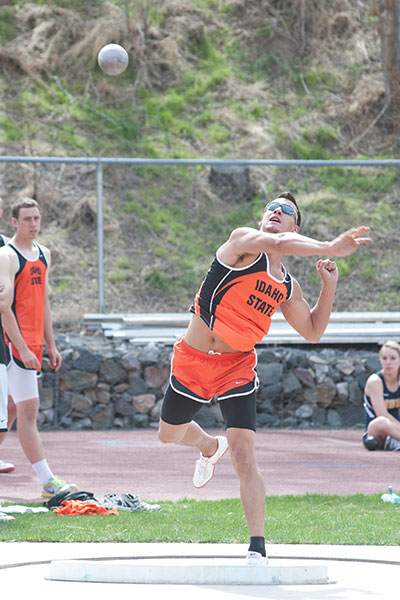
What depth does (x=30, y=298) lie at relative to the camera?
8188 mm

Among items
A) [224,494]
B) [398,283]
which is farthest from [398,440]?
[398,283]

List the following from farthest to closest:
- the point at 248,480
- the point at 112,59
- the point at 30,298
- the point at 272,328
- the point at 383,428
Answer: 1. the point at 272,328
2. the point at 383,428
3. the point at 112,59
4. the point at 30,298
5. the point at 248,480

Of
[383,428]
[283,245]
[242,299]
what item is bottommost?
[383,428]

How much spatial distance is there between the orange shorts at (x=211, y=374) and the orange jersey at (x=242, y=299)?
12 cm

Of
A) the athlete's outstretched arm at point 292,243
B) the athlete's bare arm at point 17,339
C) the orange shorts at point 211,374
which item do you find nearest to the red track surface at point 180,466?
the athlete's bare arm at point 17,339

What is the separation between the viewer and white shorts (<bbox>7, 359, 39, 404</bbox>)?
7992 millimetres

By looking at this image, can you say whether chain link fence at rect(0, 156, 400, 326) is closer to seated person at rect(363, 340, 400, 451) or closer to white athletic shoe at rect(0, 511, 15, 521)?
seated person at rect(363, 340, 400, 451)

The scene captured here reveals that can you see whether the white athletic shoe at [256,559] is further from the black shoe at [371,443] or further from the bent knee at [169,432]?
the black shoe at [371,443]

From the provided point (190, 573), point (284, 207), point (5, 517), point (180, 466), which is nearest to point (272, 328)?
point (180, 466)

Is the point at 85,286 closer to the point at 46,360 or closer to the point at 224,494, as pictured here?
the point at 46,360

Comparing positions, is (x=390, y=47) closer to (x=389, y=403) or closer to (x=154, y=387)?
(x=154, y=387)

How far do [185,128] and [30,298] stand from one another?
14.3 meters

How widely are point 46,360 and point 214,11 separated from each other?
1443 cm

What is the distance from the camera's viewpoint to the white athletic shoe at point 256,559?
5.22m
